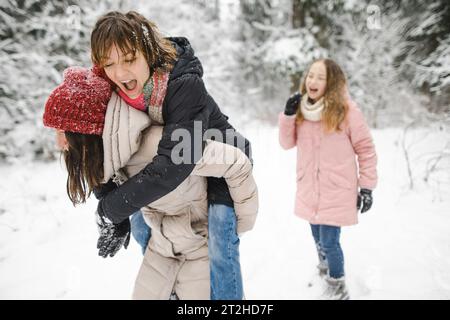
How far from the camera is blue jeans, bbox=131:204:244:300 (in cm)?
151

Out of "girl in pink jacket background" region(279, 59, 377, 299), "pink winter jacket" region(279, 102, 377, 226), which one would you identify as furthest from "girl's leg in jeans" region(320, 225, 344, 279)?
"pink winter jacket" region(279, 102, 377, 226)

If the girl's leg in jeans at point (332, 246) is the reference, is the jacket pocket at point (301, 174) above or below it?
above

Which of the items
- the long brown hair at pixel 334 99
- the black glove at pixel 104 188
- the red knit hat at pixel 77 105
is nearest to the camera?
the red knit hat at pixel 77 105

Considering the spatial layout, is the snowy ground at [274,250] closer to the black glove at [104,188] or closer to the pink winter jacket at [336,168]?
the pink winter jacket at [336,168]

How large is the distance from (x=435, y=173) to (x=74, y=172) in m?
4.88

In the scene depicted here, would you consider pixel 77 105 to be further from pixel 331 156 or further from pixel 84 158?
pixel 331 156

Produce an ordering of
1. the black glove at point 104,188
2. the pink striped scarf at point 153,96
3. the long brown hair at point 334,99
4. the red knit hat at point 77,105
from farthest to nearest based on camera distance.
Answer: the long brown hair at point 334,99 < the black glove at point 104,188 < the pink striped scarf at point 153,96 < the red knit hat at point 77,105

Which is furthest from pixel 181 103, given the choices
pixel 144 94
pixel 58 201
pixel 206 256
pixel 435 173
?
pixel 435 173

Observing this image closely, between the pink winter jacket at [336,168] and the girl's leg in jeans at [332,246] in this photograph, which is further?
the girl's leg in jeans at [332,246]

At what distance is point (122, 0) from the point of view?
7055 mm

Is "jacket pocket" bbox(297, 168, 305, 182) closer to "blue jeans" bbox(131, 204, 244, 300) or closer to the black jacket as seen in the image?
"blue jeans" bbox(131, 204, 244, 300)

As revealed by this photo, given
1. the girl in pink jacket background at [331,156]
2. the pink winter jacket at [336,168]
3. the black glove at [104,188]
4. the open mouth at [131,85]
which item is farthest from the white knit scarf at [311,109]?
the black glove at [104,188]

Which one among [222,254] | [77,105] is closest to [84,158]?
[77,105]

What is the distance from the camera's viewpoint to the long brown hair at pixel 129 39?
1.16 m
